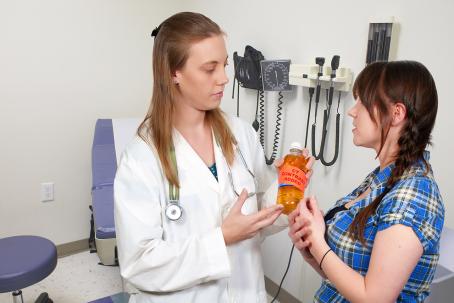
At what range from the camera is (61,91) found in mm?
2363

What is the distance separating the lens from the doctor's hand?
958 mm

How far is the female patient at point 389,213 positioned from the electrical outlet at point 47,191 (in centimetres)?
202

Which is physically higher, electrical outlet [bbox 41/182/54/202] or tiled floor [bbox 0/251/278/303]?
electrical outlet [bbox 41/182/54/202]

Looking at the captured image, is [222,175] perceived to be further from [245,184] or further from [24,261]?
[24,261]

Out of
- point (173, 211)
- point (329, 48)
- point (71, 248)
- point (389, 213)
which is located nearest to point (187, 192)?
point (173, 211)

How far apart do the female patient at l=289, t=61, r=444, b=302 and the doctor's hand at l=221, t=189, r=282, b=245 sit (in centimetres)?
8

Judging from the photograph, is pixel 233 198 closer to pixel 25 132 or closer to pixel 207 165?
pixel 207 165

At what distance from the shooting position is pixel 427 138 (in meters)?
0.81

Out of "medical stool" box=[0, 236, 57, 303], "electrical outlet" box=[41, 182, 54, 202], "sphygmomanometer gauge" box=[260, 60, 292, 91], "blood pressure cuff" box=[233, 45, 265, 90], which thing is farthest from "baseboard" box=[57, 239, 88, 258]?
"sphygmomanometer gauge" box=[260, 60, 292, 91]

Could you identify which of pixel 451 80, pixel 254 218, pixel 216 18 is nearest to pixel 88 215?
pixel 216 18

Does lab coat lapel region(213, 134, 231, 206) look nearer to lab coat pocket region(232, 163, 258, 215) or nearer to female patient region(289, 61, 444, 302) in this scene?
lab coat pocket region(232, 163, 258, 215)

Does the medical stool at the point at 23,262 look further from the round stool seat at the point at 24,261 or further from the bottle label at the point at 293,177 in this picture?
the bottle label at the point at 293,177

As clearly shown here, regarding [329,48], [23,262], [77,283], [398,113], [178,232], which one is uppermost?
[329,48]

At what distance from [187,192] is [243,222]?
0.58 feet
